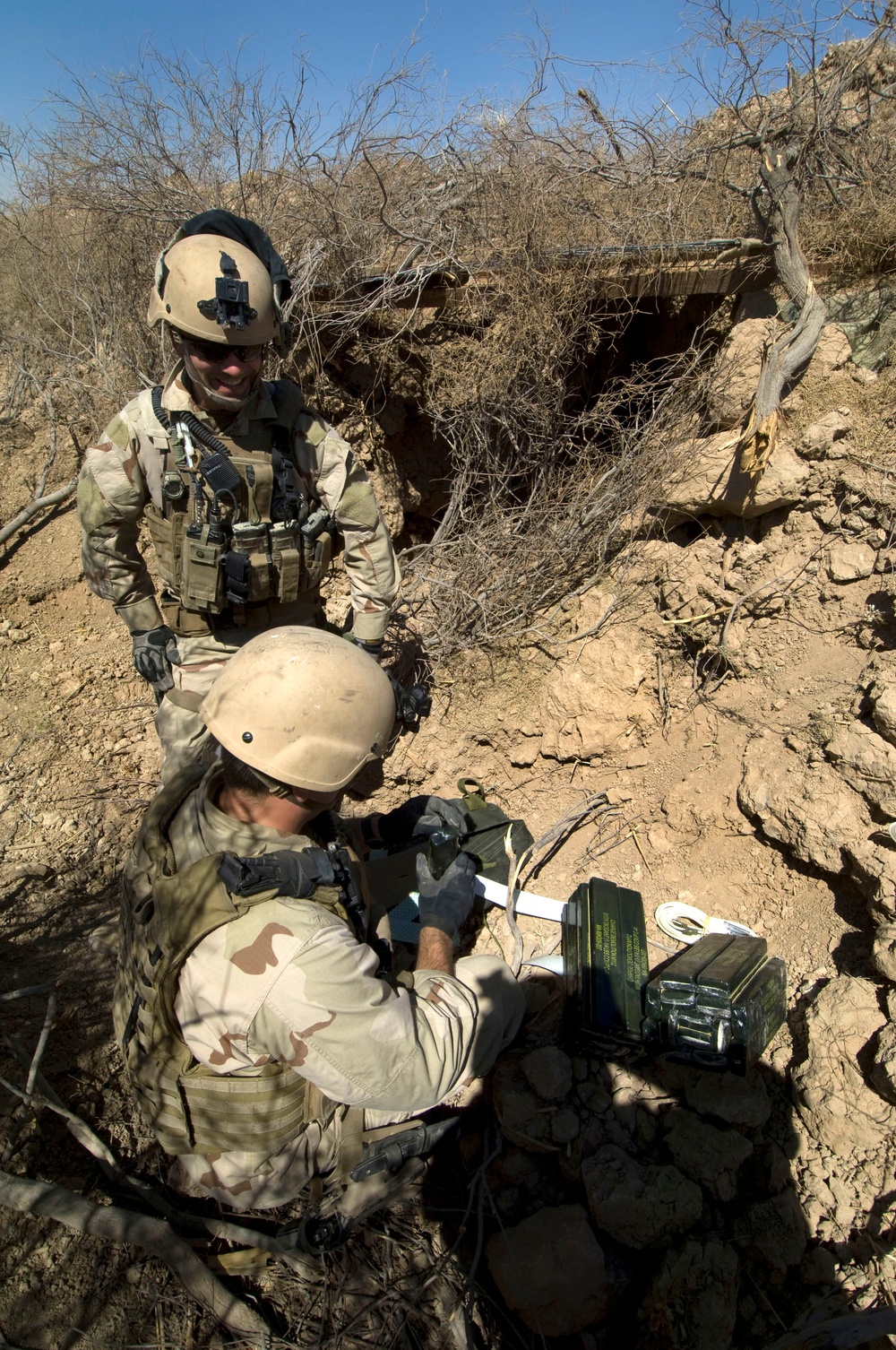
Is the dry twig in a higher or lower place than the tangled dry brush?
lower

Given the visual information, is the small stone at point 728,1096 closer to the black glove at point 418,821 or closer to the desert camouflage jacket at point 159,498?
the black glove at point 418,821

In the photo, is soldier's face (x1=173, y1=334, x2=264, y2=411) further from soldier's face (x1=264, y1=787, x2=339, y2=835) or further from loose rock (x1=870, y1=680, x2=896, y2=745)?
loose rock (x1=870, y1=680, x2=896, y2=745)

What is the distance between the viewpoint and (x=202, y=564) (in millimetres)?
2502

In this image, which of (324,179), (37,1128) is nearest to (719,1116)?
(37,1128)

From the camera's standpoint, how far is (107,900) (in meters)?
2.91

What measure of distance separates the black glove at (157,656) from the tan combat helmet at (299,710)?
118cm

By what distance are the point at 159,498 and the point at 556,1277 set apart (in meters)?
2.56

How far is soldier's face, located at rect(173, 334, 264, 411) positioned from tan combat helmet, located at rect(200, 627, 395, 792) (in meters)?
1.18

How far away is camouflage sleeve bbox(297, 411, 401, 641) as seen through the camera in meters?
2.68

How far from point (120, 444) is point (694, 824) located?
2511mm

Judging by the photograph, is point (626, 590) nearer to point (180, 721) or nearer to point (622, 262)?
point (622, 262)

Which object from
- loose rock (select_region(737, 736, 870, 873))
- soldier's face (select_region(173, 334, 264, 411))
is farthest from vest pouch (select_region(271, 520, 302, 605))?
loose rock (select_region(737, 736, 870, 873))

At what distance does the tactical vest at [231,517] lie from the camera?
2463mm

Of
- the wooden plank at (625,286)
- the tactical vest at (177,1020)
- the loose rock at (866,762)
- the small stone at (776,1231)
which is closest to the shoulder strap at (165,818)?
the tactical vest at (177,1020)
